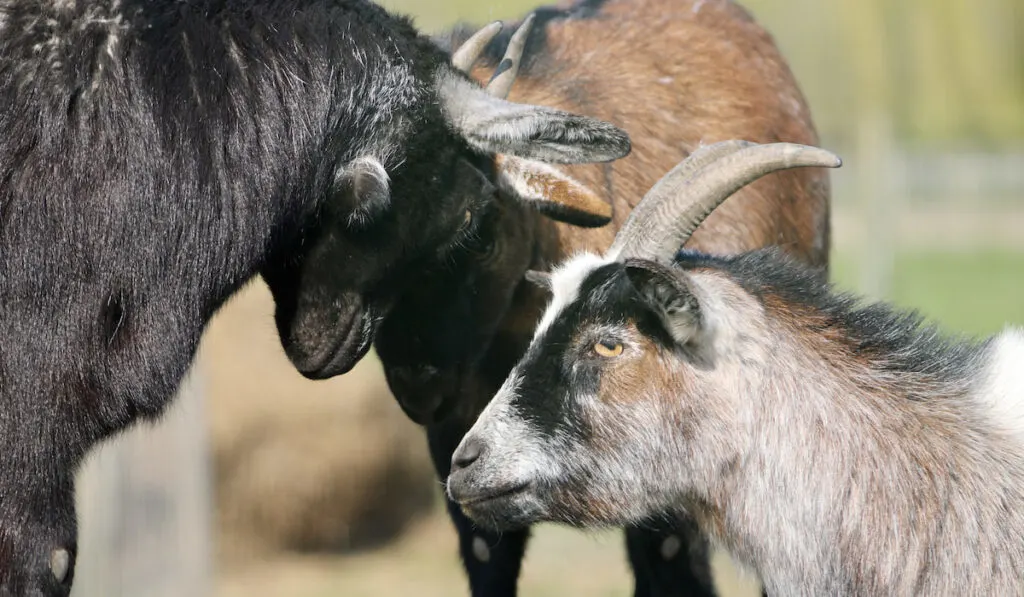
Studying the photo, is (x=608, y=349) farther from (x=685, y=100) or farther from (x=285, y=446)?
(x=285, y=446)

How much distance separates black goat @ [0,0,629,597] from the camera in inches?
147

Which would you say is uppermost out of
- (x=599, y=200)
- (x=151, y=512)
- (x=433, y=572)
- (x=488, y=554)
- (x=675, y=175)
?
(x=675, y=175)

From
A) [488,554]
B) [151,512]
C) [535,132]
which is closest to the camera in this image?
[535,132]

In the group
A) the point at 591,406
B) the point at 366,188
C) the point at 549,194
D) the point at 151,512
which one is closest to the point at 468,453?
the point at 591,406

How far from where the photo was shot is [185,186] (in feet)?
12.6

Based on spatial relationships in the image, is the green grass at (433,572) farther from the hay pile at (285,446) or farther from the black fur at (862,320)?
the black fur at (862,320)

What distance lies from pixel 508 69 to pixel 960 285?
49.3 ft

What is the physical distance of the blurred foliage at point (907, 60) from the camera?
18641 millimetres

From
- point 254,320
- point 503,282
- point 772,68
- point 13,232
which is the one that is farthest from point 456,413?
point 254,320

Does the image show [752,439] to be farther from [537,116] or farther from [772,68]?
[772,68]

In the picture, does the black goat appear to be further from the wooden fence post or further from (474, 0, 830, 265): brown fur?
the wooden fence post

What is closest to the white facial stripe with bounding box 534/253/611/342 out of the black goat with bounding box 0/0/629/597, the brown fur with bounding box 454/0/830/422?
the black goat with bounding box 0/0/629/597

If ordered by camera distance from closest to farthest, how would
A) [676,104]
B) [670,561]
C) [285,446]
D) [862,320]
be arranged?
[862,320], [670,561], [676,104], [285,446]

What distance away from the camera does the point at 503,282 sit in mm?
4535
